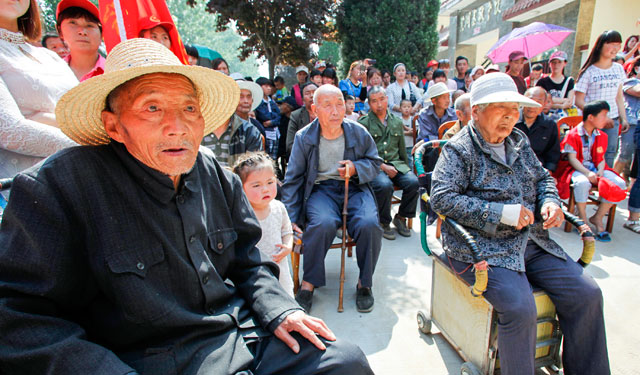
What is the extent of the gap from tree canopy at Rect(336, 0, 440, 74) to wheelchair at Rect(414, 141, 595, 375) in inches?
483

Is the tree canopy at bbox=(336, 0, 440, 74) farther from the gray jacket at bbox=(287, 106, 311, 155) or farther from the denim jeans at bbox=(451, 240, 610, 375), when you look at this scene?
the denim jeans at bbox=(451, 240, 610, 375)

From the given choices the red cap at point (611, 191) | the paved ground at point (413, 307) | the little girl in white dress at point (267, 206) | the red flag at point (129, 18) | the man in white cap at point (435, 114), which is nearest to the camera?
the red flag at point (129, 18)

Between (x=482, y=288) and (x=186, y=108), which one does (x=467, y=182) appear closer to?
(x=482, y=288)

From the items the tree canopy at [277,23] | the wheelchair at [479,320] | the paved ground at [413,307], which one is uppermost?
the tree canopy at [277,23]

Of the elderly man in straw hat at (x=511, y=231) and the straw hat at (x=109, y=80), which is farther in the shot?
the elderly man in straw hat at (x=511, y=231)

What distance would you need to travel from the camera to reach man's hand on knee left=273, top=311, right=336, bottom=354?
1296mm

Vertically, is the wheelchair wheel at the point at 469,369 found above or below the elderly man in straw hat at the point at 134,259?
below

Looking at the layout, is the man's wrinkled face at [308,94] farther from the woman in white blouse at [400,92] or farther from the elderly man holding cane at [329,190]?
the woman in white blouse at [400,92]

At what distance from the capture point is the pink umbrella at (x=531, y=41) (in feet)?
23.6

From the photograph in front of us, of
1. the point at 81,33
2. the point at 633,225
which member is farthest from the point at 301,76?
the point at 633,225

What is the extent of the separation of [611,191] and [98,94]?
16.0 ft

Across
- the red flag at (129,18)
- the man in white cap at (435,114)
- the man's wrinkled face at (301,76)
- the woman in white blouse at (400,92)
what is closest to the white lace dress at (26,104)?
the red flag at (129,18)

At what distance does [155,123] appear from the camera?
122 centimetres

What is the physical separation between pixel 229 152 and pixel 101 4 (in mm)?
1891
